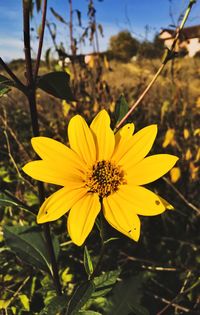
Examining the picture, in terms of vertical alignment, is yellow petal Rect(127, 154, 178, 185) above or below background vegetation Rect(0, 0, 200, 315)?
above

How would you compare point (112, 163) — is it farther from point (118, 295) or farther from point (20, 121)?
point (20, 121)

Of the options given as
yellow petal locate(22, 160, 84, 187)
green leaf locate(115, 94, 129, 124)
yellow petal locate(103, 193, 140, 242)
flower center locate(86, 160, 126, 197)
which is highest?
green leaf locate(115, 94, 129, 124)

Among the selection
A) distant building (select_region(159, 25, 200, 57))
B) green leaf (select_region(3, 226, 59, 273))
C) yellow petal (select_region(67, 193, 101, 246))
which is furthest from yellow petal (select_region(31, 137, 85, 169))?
distant building (select_region(159, 25, 200, 57))

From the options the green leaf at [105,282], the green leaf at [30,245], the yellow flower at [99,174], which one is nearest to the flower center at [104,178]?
the yellow flower at [99,174]

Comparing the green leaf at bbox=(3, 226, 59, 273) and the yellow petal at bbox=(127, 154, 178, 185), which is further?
the green leaf at bbox=(3, 226, 59, 273)

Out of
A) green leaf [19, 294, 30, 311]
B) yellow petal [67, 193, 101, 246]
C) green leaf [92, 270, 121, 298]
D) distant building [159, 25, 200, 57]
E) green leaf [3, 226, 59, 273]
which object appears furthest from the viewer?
distant building [159, 25, 200, 57]

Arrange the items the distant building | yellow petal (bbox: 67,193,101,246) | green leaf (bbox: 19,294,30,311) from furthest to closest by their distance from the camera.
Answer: the distant building → green leaf (bbox: 19,294,30,311) → yellow petal (bbox: 67,193,101,246)

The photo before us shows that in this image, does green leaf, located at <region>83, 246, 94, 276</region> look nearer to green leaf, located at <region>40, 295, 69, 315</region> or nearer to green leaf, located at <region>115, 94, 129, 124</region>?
green leaf, located at <region>40, 295, 69, 315</region>

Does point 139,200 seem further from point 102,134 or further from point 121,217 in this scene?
point 102,134
